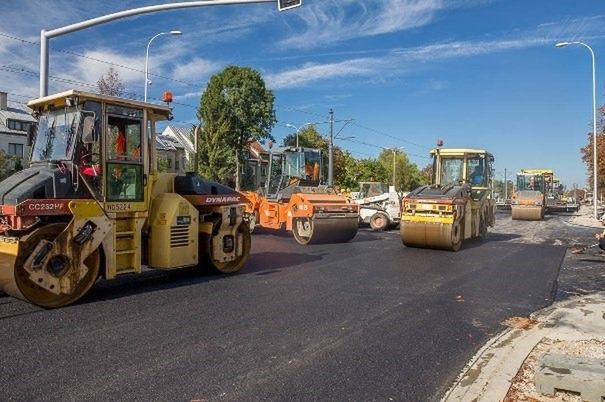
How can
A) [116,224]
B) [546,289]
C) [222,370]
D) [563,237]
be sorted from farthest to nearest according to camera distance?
[563,237], [546,289], [116,224], [222,370]

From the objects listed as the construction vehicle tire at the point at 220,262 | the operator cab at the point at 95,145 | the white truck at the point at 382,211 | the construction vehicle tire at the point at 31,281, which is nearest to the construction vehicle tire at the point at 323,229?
the construction vehicle tire at the point at 220,262

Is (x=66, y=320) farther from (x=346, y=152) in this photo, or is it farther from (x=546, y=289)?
(x=346, y=152)

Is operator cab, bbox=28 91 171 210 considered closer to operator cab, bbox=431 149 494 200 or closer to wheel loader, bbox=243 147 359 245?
wheel loader, bbox=243 147 359 245

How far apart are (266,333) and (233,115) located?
128 feet

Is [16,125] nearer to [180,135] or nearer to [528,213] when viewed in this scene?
[180,135]

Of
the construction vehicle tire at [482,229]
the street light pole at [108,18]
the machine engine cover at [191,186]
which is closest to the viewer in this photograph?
the machine engine cover at [191,186]

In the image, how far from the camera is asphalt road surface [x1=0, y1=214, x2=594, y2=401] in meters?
4.44

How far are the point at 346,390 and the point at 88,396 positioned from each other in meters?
2.04

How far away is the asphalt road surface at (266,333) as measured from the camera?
14.6ft

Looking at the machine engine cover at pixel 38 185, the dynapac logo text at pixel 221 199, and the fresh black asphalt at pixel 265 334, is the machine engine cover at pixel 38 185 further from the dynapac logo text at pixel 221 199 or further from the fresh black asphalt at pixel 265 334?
the dynapac logo text at pixel 221 199

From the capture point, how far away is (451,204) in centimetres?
1336

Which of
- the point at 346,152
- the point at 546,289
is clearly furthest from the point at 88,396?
the point at 346,152

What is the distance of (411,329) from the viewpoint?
20.5 feet

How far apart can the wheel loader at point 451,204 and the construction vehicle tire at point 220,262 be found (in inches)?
212
